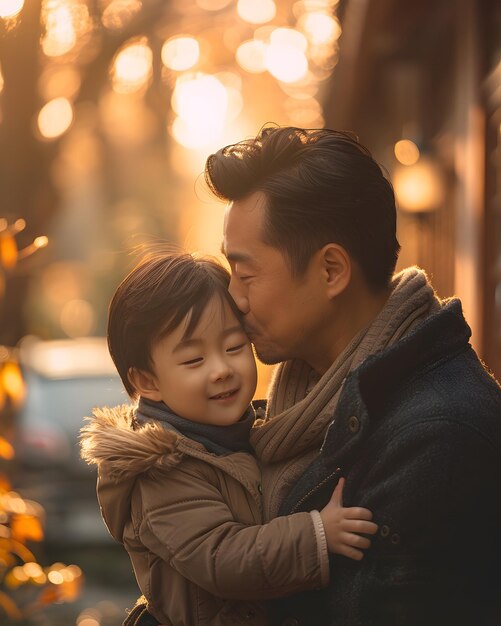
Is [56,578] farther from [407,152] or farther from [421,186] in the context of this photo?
[407,152]

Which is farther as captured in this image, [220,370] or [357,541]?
[220,370]

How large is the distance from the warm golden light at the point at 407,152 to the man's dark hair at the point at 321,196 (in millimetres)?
7242

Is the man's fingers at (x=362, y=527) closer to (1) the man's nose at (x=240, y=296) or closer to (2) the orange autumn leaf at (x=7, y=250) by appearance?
(1) the man's nose at (x=240, y=296)

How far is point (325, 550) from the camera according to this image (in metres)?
2.50

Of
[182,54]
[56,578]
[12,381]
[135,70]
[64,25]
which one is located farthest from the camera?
[182,54]

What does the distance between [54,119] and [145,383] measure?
6077 millimetres

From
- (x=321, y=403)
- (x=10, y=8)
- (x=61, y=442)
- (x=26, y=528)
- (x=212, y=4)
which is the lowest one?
(x=61, y=442)

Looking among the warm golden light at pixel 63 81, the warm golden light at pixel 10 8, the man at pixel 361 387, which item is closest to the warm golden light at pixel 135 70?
the warm golden light at pixel 63 81

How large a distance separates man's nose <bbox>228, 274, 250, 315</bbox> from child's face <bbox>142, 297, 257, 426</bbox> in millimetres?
39

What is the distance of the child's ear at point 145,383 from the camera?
290 centimetres

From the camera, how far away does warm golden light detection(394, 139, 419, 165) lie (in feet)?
32.9

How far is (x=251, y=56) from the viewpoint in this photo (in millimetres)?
19578

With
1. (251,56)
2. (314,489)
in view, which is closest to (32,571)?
(314,489)

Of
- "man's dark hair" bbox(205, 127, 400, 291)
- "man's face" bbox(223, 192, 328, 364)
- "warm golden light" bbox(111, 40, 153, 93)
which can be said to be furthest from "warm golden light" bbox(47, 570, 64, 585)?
"warm golden light" bbox(111, 40, 153, 93)
